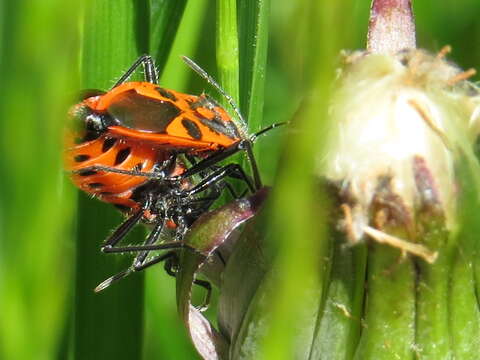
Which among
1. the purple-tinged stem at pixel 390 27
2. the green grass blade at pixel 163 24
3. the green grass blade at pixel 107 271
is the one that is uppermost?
the purple-tinged stem at pixel 390 27

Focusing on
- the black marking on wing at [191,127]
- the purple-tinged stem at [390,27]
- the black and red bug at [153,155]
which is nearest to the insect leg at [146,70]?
the black and red bug at [153,155]

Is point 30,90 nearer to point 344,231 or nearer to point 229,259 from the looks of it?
point 344,231

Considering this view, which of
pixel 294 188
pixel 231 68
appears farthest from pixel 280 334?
pixel 231 68

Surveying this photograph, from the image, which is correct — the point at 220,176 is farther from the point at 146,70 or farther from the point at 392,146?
the point at 392,146

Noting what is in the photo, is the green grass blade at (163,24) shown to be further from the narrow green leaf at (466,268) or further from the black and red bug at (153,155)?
the narrow green leaf at (466,268)

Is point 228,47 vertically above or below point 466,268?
above

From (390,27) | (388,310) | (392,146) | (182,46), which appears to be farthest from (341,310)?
(182,46)
